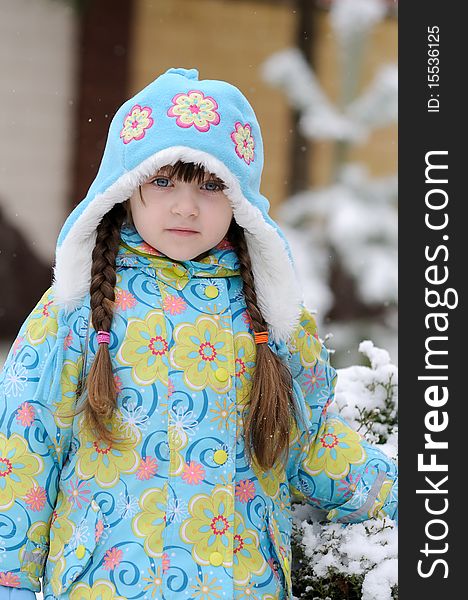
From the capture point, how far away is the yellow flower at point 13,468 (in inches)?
71.2

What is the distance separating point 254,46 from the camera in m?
6.91

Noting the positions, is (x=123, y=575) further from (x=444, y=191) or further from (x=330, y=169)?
(x=330, y=169)

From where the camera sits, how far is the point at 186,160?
182 cm

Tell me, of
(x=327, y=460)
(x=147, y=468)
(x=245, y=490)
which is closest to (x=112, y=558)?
(x=147, y=468)

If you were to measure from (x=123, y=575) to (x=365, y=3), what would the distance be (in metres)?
5.75

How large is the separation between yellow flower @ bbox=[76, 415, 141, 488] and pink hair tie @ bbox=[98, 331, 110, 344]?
140 millimetres

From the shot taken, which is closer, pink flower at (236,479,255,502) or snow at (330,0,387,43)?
pink flower at (236,479,255,502)

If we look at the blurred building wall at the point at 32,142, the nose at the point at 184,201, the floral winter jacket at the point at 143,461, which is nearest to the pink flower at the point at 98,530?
the floral winter jacket at the point at 143,461

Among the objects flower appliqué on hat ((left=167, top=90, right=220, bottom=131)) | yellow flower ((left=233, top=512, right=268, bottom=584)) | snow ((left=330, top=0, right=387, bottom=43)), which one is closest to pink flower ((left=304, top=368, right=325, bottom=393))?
yellow flower ((left=233, top=512, right=268, bottom=584))

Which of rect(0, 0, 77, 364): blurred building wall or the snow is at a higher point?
the snow

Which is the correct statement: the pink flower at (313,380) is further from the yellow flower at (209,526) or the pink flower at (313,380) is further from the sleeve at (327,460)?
the yellow flower at (209,526)

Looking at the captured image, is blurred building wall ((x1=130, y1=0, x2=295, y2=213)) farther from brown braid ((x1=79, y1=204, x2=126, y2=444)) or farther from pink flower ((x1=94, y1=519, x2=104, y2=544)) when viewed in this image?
pink flower ((x1=94, y1=519, x2=104, y2=544))

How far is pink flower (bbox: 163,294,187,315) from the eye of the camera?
1893 mm

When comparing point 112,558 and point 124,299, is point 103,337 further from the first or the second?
point 112,558
